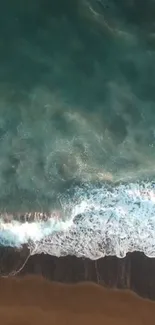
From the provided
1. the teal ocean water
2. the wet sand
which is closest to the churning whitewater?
the teal ocean water

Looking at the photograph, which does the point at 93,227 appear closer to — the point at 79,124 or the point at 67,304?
the point at 67,304

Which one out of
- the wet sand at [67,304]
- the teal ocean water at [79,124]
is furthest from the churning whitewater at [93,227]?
the wet sand at [67,304]

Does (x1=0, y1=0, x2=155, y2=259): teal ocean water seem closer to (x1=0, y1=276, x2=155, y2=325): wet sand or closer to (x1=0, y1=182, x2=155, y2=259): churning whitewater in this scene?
(x1=0, y1=182, x2=155, y2=259): churning whitewater

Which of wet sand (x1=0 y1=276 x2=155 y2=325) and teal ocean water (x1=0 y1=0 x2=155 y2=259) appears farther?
teal ocean water (x1=0 y1=0 x2=155 y2=259)

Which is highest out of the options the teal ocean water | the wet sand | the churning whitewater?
the teal ocean water

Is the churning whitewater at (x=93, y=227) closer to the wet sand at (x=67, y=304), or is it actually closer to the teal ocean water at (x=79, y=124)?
the teal ocean water at (x=79, y=124)

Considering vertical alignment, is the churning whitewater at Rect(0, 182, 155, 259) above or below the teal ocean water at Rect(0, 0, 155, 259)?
below
